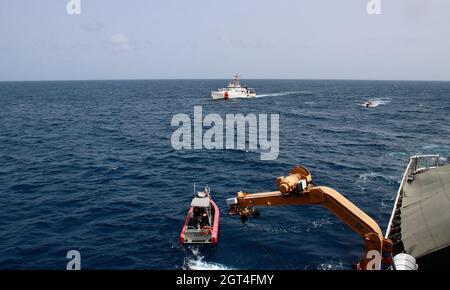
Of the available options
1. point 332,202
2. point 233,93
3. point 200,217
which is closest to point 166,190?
point 200,217

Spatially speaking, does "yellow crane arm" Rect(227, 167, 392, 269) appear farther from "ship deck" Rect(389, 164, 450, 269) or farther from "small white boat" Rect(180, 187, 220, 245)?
"small white boat" Rect(180, 187, 220, 245)

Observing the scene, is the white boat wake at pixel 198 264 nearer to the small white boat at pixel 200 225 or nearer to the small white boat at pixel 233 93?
the small white boat at pixel 200 225

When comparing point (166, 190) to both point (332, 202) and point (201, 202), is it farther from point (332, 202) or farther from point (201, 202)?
point (332, 202)

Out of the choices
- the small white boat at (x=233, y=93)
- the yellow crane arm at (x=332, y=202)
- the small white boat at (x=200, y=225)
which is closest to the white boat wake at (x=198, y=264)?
the small white boat at (x=200, y=225)

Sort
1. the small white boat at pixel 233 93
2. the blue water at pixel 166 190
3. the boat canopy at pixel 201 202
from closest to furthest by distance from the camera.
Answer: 1. the blue water at pixel 166 190
2. the boat canopy at pixel 201 202
3. the small white boat at pixel 233 93
